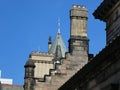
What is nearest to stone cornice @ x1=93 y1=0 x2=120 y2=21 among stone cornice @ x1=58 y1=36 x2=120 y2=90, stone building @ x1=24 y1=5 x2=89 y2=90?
stone cornice @ x1=58 y1=36 x2=120 y2=90

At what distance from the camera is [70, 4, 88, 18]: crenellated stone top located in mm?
41062

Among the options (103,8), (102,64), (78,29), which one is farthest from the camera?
(78,29)

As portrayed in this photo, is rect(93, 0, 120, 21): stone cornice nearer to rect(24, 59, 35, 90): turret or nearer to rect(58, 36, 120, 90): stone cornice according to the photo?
rect(58, 36, 120, 90): stone cornice

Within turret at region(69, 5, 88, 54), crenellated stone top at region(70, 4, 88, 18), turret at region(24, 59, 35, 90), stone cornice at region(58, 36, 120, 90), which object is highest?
crenellated stone top at region(70, 4, 88, 18)

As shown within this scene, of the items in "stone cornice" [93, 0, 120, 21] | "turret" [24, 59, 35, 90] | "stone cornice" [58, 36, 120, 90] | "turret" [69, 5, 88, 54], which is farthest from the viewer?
"turret" [24, 59, 35, 90]

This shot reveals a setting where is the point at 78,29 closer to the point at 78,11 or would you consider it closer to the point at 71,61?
the point at 78,11

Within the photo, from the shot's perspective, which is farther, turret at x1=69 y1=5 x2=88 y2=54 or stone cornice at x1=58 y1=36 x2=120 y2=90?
turret at x1=69 y1=5 x2=88 y2=54

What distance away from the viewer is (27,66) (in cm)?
4197

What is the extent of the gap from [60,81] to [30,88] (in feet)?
9.98

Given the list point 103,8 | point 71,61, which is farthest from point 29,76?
point 103,8

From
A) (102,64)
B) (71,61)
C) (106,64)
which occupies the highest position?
(71,61)

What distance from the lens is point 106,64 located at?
2080 cm

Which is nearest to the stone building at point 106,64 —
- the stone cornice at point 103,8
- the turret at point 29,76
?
the stone cornice at point 103,8

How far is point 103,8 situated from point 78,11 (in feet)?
46.6
